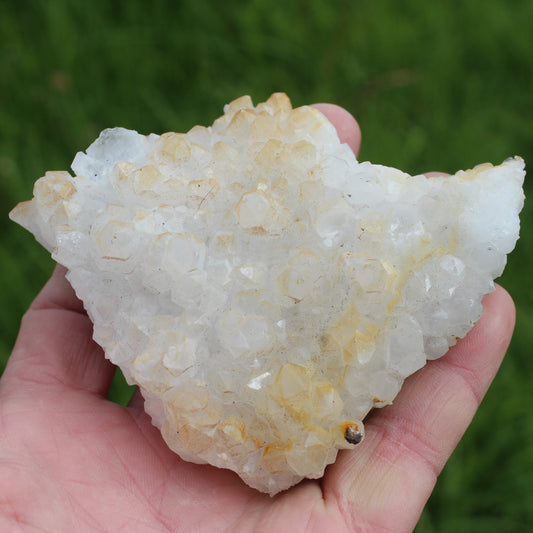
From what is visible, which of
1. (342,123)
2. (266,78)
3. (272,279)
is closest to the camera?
(272,279)

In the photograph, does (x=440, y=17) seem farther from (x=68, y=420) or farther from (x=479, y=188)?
(x=68, y=420)

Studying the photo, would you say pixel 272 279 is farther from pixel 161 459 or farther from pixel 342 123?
pixel 342 123

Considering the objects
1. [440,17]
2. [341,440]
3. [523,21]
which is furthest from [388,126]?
[341,440]

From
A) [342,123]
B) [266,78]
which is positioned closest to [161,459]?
[342,123]

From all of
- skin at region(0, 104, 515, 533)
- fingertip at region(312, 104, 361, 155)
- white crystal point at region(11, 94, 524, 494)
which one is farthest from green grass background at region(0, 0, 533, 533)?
white crystal point at region(11, 94, 524, 494)

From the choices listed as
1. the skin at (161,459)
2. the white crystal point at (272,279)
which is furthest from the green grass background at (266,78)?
the white crystal point at (272,279)

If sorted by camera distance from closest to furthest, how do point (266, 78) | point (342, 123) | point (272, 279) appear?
point (272, 279), point (342, 123), point (266, 78)

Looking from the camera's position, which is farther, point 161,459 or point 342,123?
point 342,123
